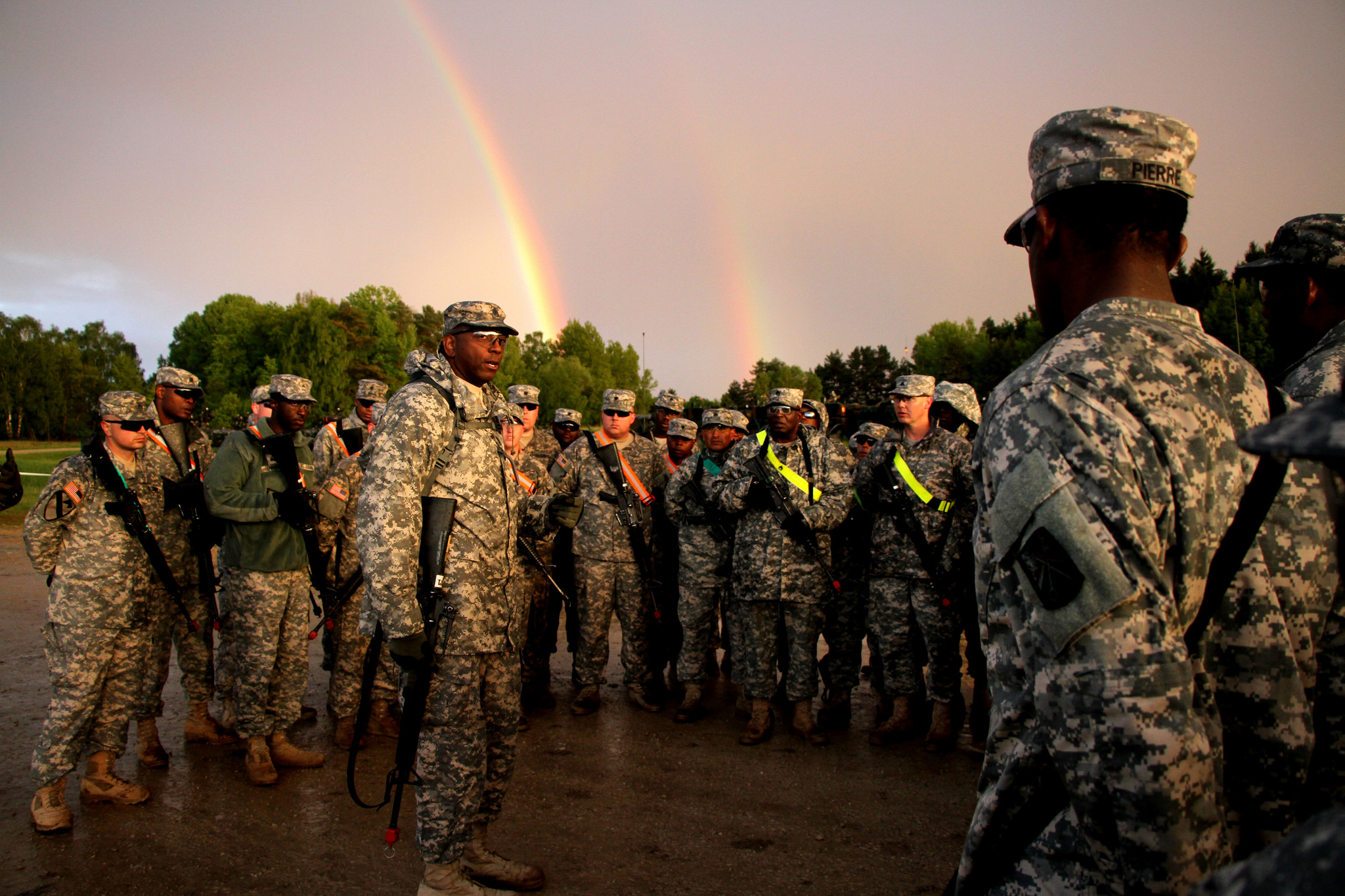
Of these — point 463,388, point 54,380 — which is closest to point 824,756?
point 463,388

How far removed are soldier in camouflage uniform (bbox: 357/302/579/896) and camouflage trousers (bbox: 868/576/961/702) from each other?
306 centimetres

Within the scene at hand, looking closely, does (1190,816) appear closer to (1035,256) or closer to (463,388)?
(1035,256)

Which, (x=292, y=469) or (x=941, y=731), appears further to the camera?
(x=941, y=731)

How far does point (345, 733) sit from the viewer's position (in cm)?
546

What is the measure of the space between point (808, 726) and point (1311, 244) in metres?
4.29

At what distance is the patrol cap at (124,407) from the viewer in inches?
187

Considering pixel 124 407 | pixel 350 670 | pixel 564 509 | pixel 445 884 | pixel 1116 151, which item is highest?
pixel 1116 151

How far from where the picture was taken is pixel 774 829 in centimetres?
421

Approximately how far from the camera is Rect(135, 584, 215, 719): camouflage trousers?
494 cm

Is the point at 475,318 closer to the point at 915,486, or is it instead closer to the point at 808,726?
the point at 915,486

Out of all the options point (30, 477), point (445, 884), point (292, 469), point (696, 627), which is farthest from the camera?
point (30, 477)

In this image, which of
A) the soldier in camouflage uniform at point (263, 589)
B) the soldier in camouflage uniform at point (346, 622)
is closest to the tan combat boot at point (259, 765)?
the soldier in camouflage uniform at point (263, 589)

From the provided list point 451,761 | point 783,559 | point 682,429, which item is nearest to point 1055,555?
point 451,761

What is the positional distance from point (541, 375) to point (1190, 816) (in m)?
73.0
